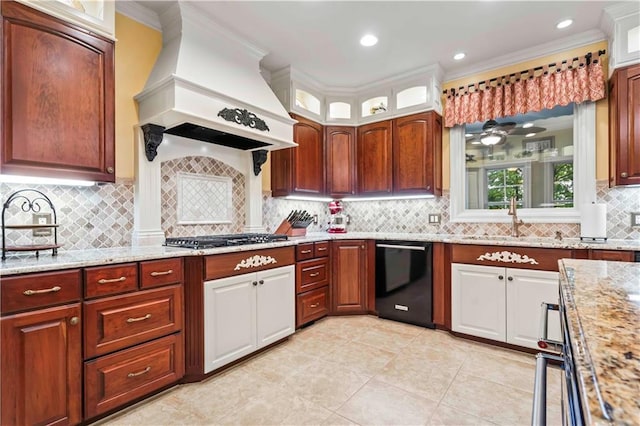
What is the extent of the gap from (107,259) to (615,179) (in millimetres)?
3818

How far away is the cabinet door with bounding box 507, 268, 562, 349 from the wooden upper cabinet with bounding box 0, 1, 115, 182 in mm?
3226

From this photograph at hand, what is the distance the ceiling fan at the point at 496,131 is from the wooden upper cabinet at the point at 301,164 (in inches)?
69.8

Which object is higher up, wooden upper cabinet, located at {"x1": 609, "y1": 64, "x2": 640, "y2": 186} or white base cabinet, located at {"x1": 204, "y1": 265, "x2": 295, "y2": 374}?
wooden upper cabinet, located at {"x1": 609, "y1": 64, "x2": 640, "y2": 186}

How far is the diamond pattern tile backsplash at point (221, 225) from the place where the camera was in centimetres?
216

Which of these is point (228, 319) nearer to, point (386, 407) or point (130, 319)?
point (130, 319)

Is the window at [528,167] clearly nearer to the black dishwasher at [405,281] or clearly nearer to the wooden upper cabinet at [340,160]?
the black dishwasher at [405,281]

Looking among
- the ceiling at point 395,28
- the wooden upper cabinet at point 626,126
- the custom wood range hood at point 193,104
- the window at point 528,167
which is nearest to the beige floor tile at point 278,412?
the custom wood range hood at point 193,104

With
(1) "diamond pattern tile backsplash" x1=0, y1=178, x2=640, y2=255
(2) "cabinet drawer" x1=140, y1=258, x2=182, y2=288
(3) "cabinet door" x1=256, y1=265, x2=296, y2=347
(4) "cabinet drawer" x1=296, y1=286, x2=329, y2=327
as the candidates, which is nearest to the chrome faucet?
(1) "diamond pattern tile backsplash" x1=0, y1=178, x2=640, y2=255

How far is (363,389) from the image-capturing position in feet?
6.88

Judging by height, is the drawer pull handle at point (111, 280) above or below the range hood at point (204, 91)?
below

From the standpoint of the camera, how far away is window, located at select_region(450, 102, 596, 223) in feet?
9.83

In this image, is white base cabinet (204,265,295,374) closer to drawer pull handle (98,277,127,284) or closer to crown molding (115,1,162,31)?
drawer pull handle (98,277,127,284)

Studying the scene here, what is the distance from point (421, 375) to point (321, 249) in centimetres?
152

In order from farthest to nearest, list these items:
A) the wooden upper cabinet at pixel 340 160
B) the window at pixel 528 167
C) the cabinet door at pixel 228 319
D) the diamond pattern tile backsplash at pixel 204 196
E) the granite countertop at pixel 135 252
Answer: the wooden upper cabinet at pixel 340 160
the window at pixel 528 167
the diamond pattern tile backsplash at pixel 204 196
the cabinet door at pixel 228 319
the granite countertop at pixel 135 252
